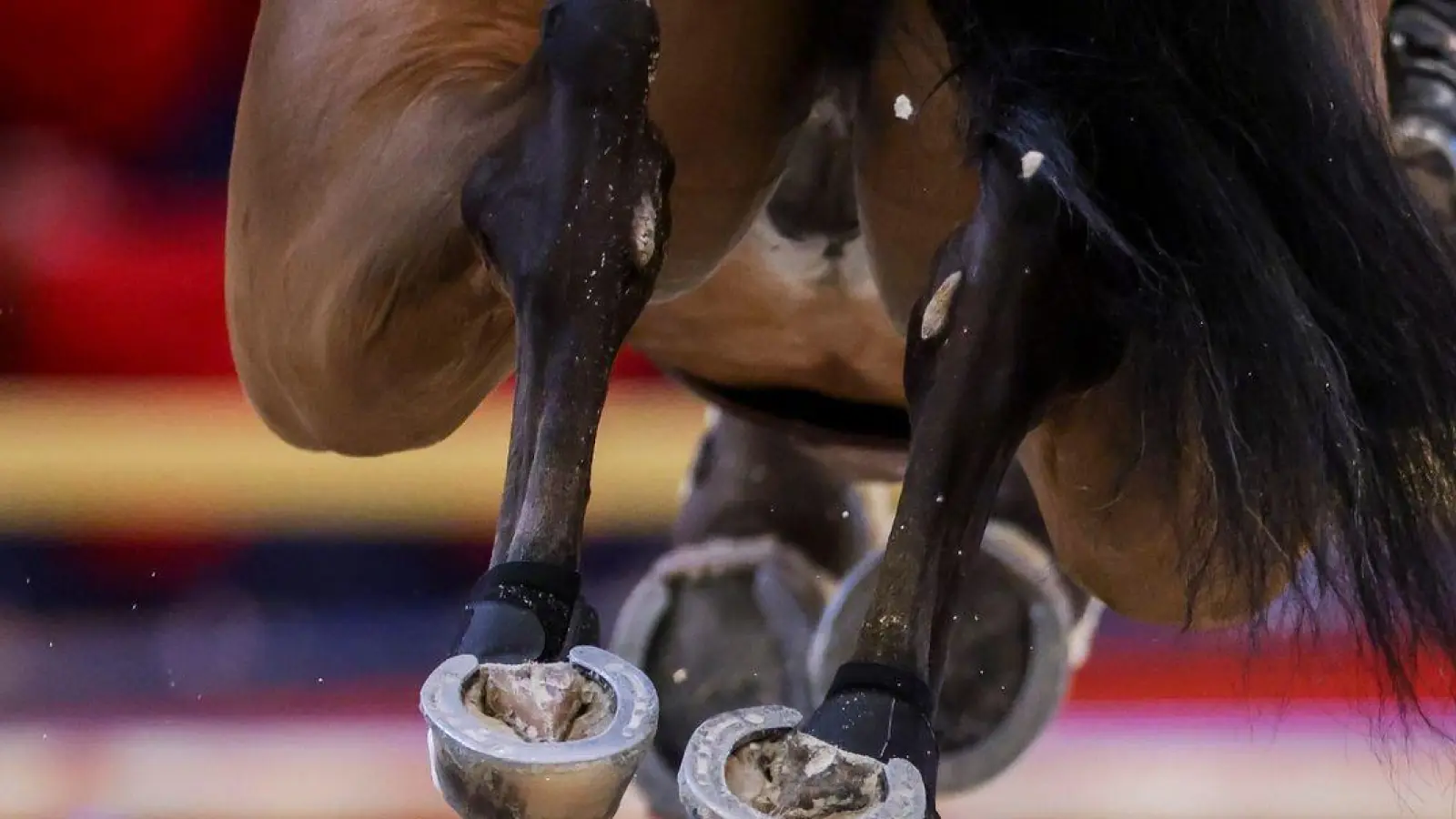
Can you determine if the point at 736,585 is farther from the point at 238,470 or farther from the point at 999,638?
the point at 238,470

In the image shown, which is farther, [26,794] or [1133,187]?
[26,794]

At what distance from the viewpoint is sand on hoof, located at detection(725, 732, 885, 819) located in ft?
0.83

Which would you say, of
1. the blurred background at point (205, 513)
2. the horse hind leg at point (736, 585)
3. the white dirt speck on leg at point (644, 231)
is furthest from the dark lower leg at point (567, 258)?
the blurred background at point (205, 513)

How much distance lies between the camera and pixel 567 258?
306 mm

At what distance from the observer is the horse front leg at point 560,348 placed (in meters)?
0.26

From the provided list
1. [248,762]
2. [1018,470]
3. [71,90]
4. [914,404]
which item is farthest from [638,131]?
[71,90]

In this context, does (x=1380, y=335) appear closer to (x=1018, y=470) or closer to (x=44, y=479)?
(x=1018, y=470)

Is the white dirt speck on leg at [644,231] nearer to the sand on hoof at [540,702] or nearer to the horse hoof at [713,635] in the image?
the sand on hoof at [540,702]

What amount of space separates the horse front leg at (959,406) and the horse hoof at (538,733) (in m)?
0.04

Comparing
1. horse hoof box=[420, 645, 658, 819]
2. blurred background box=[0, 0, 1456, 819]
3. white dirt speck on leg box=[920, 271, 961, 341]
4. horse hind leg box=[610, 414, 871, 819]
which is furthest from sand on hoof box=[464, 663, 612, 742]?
blurred background box=[0, 0, 1456, 819]

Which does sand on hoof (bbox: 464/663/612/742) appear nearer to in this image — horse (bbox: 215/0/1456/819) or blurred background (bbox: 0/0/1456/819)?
horse (bbox: 215/0/1456/819)

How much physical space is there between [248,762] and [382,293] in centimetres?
51

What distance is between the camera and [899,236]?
1.36 ft

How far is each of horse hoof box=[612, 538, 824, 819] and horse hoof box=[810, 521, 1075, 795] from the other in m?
0.02
